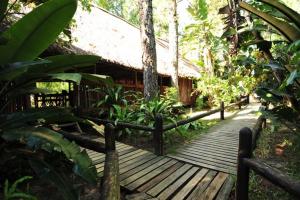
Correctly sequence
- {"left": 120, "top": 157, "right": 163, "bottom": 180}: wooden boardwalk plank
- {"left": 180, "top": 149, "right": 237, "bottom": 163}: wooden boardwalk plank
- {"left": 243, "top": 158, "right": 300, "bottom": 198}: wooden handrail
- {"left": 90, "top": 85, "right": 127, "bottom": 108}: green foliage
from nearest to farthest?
{"left": 243, "top": 158, "right": 300, "bottom": 198}: wooden handrail, {"left": 120, "top": 157, "right": 163, "bottom": 180}: wooden boardwalk plank, {"left": 180, "top": 149, "right": 237, "bottom": 163}: wooden boardwalk plank, {"left": 90, "top": 85, "right": 127, "bottom": 108}: green foliage

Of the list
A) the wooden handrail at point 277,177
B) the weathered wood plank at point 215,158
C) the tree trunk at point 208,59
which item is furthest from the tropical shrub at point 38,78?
the tree trunk at point 208,59

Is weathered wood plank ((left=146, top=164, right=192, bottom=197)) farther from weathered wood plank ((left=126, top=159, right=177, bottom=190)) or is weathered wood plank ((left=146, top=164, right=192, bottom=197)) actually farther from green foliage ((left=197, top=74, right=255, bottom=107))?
green foliage ((left=197, top=74, right=255, bottom=107))

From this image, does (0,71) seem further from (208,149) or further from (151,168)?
(208,149)

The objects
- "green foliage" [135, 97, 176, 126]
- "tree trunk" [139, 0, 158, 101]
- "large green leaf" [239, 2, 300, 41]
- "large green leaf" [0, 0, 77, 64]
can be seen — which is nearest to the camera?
"large green leaf" [0, 0, 77, 64]

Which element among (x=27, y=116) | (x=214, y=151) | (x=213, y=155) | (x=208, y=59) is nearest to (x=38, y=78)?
(x=27, y=116)

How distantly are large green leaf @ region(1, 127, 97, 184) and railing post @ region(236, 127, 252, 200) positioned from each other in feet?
4.60

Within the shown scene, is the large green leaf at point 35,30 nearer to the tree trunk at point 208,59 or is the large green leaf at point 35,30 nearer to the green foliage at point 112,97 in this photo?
the green foliage at point 112,97

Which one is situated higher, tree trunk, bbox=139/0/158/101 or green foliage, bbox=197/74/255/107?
tree trunk, bbox=139/0/158/101

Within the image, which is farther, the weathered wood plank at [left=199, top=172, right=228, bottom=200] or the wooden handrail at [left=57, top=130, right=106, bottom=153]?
the weathered wood plank at [left=199, top=172, right=228, bottom=200]

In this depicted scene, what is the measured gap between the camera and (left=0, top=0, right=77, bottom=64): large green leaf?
2.09m

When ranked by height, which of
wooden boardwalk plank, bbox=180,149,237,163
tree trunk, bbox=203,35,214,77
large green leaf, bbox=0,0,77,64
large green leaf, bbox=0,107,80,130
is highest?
tree trunk, bbox=203,35,214,77

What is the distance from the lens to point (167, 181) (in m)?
3.74

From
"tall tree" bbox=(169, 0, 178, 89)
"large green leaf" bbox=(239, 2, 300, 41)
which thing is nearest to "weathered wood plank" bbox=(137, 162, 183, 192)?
"large green leaf" bbox=(239, 2, 300, 41)

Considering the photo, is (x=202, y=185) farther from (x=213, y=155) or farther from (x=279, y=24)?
(x=279, y=24)
